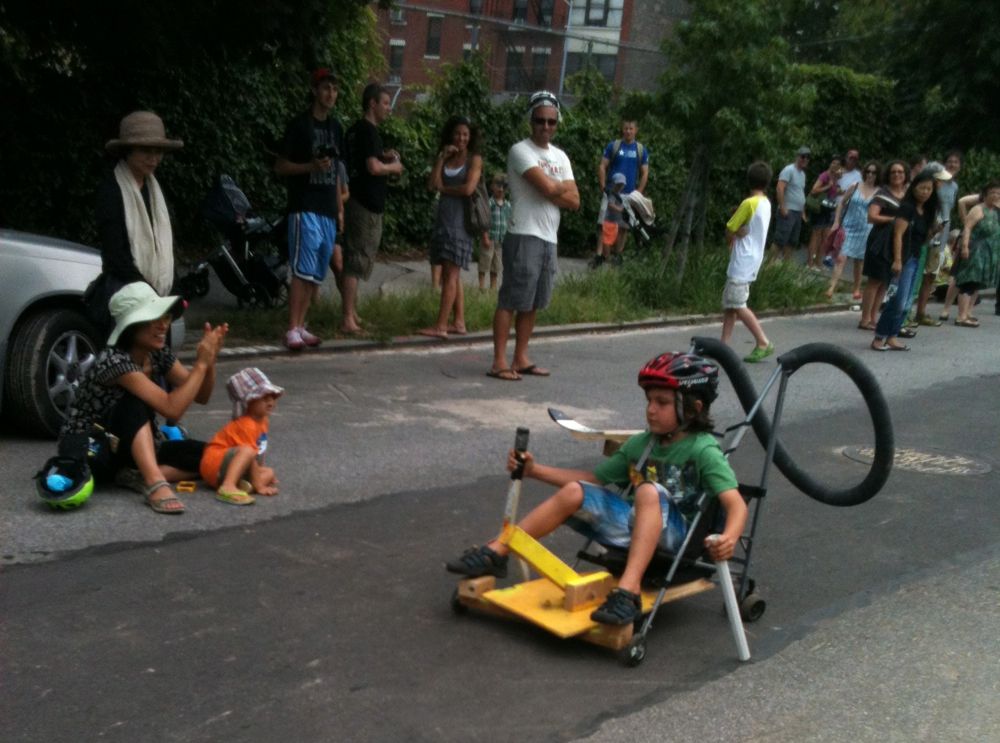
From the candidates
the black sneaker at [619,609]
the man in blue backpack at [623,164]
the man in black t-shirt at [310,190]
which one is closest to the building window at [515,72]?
the man in blue backpack at [623,164]

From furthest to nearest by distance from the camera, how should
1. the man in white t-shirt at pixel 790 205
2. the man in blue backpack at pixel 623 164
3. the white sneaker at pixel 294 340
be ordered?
the man in white t-shirt at pixel 790 205 < the man in blue backpack at pixel 623 164 < the white sneaker at pixel 294 340

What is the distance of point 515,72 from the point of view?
3047 cm

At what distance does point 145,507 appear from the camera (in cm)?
614

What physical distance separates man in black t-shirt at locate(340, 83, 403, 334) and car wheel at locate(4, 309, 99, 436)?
155 inches

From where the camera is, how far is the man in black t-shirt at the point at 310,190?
10.2m

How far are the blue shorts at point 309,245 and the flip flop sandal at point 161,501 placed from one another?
14.2ft

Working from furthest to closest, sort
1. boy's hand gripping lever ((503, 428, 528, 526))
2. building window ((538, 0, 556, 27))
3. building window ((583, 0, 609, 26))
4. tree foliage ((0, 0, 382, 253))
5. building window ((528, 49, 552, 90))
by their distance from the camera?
building window ((583, 0, 609, 26)) → building window ((538, 0, 556, 27)) → building window ((528, 49, 552, 90)) → tree foliage ((0, 0, 382, 253)) → boy's hand gripping lever ((503, 428, 528, 526))

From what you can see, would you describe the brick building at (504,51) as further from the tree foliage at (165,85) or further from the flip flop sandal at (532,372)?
the flip flop sandal at (532,372)

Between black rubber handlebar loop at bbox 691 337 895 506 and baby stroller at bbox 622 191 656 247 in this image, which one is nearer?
black rubber handlebar loop at bbox 691 337 895 506

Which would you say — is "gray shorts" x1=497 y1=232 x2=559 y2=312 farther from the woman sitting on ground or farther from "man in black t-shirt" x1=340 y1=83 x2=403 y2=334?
the woman sitting on ground

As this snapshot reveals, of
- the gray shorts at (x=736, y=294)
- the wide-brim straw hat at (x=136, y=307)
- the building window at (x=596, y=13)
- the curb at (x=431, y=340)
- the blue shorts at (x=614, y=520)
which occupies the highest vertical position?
the building window at (x=596, y=13)

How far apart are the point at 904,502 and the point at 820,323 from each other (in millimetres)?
8268

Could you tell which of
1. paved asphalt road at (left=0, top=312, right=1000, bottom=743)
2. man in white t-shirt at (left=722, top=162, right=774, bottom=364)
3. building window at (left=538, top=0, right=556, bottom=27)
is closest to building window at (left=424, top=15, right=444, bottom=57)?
man in white t-shirt at (left=722, top=162, right=774, bottom=364)

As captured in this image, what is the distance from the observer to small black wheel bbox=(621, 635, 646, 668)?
4656 millimetres
